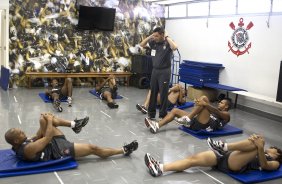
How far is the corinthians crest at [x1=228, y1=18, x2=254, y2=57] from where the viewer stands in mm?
7535

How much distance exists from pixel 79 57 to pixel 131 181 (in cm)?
659

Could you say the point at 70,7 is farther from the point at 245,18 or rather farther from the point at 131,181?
the point at 131,181

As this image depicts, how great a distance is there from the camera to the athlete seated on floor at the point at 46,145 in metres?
3.45

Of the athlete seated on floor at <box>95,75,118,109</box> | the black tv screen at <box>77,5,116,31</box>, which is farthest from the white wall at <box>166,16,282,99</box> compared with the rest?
the athlete seated on floor at <box>95,75,118,109</box>

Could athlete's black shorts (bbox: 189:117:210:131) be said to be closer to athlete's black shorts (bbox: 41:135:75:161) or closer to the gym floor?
the gym floor

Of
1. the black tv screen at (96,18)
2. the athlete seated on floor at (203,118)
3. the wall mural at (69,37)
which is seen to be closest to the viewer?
the athlete seated on floor at (203,118)

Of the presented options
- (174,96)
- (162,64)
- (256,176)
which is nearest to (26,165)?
(256,176)

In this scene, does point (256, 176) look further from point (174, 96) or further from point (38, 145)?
point (174, 96)

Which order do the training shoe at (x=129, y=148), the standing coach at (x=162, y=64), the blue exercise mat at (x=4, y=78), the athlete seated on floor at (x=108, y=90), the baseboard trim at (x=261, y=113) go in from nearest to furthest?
1. the training shoe at (x=129, y=148)
2. the standing coach at (x=162, y=64)
3. the baseboard trim at (x=261, y=113)
4. the athlete seated on floor at (x=108, y=90)
5. the blue exercise mat at (x=4, y=78)

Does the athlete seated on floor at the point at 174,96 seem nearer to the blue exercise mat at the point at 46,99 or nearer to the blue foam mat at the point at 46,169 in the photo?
the blue exercise mat at the point at 46,99

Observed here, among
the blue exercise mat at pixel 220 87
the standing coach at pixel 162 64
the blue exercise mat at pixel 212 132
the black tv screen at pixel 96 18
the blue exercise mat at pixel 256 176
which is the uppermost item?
the black tv screen at pixel 96 18

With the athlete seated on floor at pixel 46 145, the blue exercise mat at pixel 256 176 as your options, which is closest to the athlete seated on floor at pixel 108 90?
the athlete seated on floor at pixel 46 145

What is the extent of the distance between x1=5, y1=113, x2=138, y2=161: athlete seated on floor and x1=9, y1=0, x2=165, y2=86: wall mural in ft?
18.2

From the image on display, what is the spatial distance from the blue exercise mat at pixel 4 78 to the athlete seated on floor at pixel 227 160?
573 centimetres
